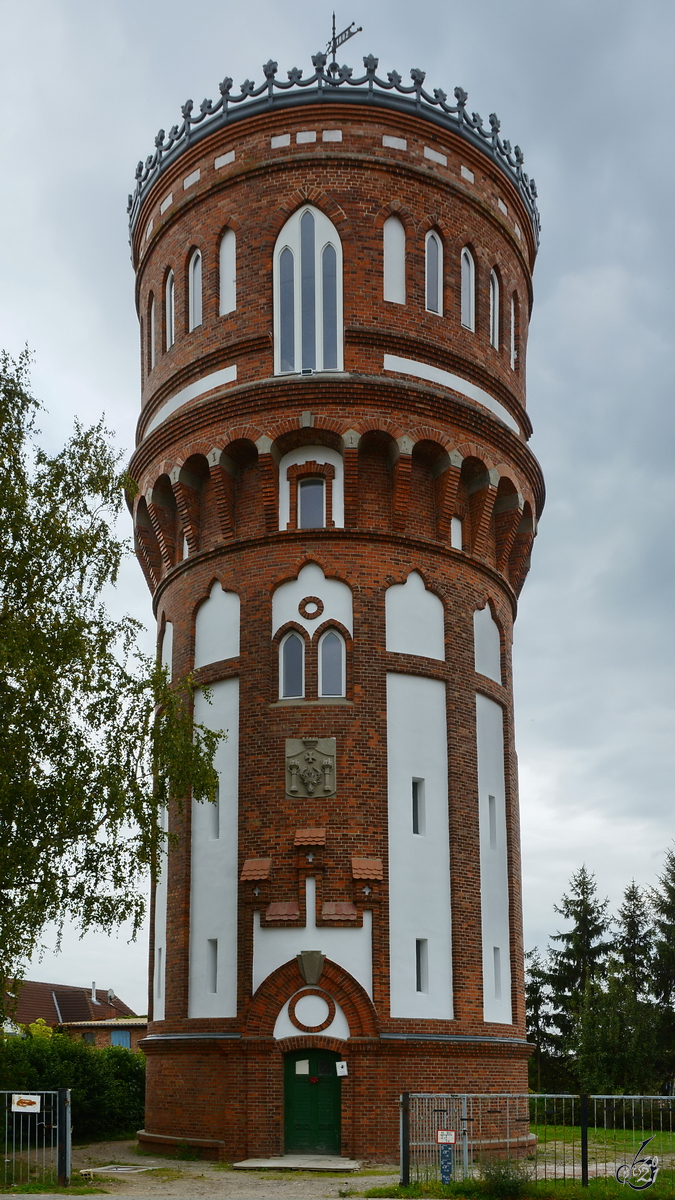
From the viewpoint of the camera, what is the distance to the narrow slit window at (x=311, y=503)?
84.1 feet

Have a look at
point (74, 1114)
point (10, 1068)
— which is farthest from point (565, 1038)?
point (10, 1068)

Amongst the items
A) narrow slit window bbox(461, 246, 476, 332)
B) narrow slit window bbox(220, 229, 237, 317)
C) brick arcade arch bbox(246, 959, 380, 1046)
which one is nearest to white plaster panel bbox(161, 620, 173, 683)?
narrow slit window bbox(220, 229, 237, 317)

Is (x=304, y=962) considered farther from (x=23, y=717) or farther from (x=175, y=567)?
(x=175, y=567)

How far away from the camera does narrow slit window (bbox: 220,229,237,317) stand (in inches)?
1062

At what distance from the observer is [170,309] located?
94.5 feet

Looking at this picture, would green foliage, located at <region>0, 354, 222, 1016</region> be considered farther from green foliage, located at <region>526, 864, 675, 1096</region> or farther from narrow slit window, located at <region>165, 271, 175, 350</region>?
green foliage, located at <region>526, 864, 675, 1096</region>

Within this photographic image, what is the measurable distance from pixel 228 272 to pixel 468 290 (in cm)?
498

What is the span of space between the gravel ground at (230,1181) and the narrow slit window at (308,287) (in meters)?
14.4

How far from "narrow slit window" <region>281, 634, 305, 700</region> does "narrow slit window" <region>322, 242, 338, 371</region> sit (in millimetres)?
5337

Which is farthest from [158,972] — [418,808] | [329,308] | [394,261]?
[394,261]

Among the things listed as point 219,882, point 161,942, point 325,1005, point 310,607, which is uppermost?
point 310,607

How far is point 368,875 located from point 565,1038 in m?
27.9

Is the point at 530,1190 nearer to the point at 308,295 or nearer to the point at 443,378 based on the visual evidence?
the point at 443,378

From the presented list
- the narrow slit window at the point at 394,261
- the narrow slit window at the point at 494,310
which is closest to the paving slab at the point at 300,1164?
the narrow slit window at the point at 394,261
